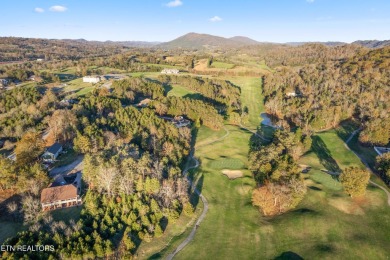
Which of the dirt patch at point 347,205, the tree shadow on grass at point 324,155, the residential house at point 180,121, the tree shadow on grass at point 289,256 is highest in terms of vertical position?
the residential house at point 180,121

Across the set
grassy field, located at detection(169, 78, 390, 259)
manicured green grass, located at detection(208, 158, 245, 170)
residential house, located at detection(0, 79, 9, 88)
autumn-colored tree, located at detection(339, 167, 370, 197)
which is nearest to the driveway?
grassy field, located at detection(169, 78, 390, 259)

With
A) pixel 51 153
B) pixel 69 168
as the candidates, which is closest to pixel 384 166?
pixel 69 168

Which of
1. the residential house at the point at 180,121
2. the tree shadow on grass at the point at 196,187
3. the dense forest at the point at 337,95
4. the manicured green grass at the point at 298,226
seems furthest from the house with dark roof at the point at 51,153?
the dense forest at the point at 337,95

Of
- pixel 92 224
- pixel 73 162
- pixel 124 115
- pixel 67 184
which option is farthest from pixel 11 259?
pixel 124 115

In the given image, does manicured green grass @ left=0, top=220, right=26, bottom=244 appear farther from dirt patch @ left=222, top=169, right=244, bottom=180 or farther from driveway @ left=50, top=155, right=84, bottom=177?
dirt patch @ left=222, top=169, right=244, bottom=180

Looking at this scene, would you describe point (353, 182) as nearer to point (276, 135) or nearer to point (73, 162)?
point (276, 135)

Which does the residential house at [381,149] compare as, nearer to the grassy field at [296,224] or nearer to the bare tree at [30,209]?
the grassy field at [296,224]
